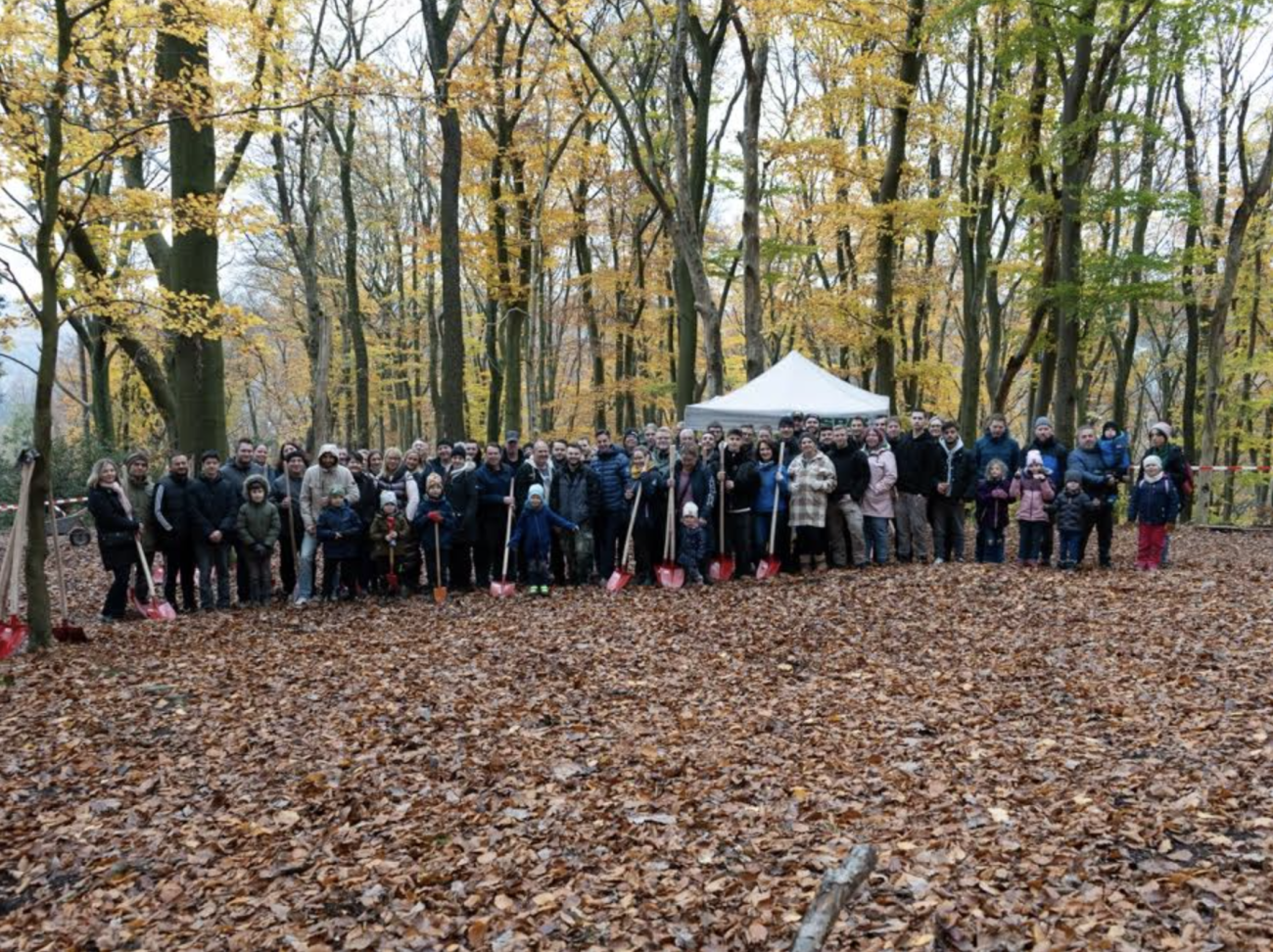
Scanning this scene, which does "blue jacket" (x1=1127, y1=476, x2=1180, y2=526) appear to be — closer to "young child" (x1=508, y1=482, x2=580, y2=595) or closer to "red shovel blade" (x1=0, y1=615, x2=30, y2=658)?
"young child" (x1=508, y1=482, x2=580, y2=595)

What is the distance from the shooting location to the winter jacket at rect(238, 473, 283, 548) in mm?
9266

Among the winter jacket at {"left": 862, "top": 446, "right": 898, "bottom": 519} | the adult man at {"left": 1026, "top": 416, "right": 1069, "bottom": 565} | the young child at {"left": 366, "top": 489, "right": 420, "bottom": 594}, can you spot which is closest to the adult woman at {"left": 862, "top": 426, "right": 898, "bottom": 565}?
the winter jacket at {"left": 862, "top": 446, "right": 898, "bottom": 519}

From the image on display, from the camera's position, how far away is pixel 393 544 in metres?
9.55

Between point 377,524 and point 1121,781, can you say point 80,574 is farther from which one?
point 1121,781

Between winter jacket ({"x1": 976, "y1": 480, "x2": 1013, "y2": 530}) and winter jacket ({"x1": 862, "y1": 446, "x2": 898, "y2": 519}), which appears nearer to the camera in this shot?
winter jacket ({"x1": 976, "y1": 480, "x2": 1013, "y2": 530})

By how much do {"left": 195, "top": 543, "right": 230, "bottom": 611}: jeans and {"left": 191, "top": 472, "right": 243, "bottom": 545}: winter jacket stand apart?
0.15m

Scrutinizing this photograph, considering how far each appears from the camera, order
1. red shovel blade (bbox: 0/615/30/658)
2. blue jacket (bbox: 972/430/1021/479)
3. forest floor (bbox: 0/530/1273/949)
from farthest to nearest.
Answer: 1. blue jacket (bbox: 972/430/1021/479)
2. red shovel blade (bbox: 0/615/30/658)
3. forest floor (bbox: 0/530/1273/949)

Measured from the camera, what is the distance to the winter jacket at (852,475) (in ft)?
33.8

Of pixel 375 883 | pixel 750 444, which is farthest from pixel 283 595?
pixel 375 883

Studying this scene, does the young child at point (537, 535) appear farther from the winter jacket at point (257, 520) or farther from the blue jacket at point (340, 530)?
the winter jacket at point (257, 520)

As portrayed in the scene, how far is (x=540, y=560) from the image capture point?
9766 millimetres

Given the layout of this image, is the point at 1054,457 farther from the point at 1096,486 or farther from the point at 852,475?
the point at 852,475

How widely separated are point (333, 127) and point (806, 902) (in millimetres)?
19403

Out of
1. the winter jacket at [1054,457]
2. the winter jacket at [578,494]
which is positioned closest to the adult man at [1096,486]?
the winter jacket at [1054,457]
